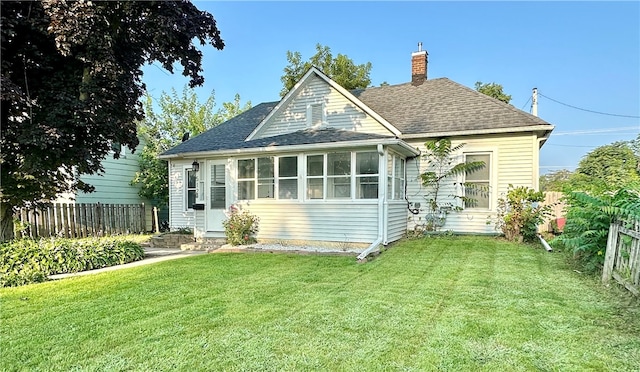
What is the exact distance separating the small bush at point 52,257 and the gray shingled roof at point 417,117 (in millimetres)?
4348

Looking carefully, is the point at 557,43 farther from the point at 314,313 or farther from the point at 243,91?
the point at 243,91

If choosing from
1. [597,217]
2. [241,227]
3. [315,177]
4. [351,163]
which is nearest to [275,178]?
[315,177]

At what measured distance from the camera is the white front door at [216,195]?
10.9 meters

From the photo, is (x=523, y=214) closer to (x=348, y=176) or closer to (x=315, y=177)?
(x=348, y=176)

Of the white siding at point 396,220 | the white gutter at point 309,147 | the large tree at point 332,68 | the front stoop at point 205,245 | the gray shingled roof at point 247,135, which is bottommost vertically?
the front stoop at point 205,245

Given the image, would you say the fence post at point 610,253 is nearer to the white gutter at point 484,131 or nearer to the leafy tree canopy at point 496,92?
the white gutter at point 484,131

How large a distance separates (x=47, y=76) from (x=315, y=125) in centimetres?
683

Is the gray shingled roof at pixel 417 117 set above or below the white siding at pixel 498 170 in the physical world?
above

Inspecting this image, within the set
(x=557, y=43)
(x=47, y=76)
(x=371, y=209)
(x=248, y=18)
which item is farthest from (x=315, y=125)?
(x=557, y=43)

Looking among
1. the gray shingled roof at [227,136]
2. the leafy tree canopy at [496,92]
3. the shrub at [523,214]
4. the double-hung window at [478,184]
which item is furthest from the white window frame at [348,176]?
the leafy tree canopy at [496,92]

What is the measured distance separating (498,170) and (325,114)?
5399 millimetres

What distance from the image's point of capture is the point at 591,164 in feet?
71.3

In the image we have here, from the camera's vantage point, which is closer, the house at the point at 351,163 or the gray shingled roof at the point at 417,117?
the house at the point at 351,163

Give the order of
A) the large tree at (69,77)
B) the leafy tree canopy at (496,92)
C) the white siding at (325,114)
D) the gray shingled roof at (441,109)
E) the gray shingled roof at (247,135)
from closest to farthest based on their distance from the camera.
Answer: the large tree at (69,77), the gray shingled roof at (247,135), the gray shingled roof at (441,109), the white siding at (325,114), the leafy tree canopy at (496,92)
